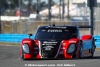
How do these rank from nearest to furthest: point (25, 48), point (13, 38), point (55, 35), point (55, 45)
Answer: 1. point (55, 45)
2. point (25, 48)
3. point (55, 35)
4. point (13, 38)

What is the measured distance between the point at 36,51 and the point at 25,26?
89.6ft

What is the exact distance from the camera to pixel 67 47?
17438 mm

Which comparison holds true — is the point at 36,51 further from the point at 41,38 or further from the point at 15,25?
the point at 15,25

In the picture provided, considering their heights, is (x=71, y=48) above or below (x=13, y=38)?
above

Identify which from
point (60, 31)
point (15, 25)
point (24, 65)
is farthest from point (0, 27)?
point (24, 65)

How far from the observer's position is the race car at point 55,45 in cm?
1741

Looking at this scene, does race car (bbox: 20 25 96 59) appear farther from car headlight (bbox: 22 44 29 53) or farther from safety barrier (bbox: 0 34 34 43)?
safety barrier (bbox: 0 34 34 43)

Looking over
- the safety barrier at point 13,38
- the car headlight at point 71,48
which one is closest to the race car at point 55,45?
the car headlight at point 71,48

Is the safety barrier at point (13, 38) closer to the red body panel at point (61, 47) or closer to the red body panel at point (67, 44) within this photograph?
the red body panel at point (61, 47)

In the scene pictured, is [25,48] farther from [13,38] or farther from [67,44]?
[13,38]

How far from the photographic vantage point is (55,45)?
1744 cm

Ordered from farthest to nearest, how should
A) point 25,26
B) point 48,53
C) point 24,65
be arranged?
1. point 25,26
2. point 48,53
3. point 24,65

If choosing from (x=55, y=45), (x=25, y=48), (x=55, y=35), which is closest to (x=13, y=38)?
(x=55, y=35)

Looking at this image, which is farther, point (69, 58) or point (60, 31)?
point (60, 31)
